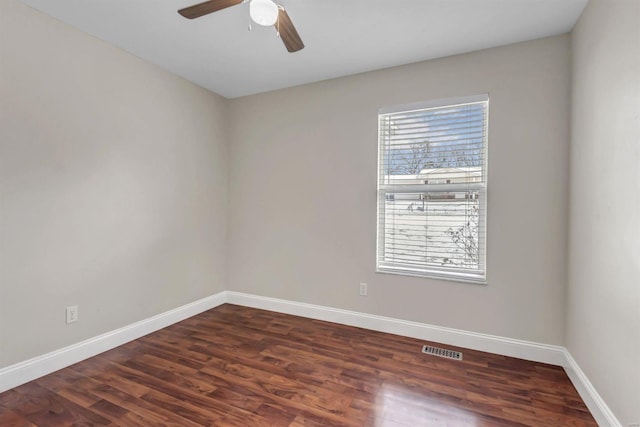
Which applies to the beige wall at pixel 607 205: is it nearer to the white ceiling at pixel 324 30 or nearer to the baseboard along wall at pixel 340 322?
the baseboard along wall at pixel 340 322

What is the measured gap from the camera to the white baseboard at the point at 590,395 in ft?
5.13

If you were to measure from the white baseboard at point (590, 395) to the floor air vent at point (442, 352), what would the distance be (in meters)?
0.73

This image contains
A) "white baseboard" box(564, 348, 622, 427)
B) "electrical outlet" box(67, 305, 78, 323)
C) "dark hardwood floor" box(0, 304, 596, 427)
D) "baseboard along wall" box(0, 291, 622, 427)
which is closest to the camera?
"white baseboard" box(564, 348, 622, 427)

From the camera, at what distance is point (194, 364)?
2277mm

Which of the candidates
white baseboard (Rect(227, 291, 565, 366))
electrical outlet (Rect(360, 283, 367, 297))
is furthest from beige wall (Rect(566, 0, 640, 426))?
electrical outlet (Rect(360, 283, 367, 297))

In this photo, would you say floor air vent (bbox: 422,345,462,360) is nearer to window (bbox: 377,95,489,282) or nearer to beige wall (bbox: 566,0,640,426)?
window (bbox: 377,95,489,282)

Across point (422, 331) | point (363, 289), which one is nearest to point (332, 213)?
point (363, 289)

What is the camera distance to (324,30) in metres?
2.27

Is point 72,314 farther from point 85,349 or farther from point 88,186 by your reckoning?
point 88,186

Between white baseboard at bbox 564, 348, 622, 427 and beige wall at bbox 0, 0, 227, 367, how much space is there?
3.50m

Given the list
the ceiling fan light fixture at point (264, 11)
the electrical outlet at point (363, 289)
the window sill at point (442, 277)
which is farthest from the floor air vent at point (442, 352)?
the ceiling fan light fixture at point (264, 11)

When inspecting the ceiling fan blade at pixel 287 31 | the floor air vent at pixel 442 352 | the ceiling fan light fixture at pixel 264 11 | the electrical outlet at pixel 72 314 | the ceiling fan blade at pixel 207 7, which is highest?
the ceiling fan blade at pixel 207 7

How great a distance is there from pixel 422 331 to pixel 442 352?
0.89ft

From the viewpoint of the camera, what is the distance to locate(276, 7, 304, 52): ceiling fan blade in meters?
1.73
